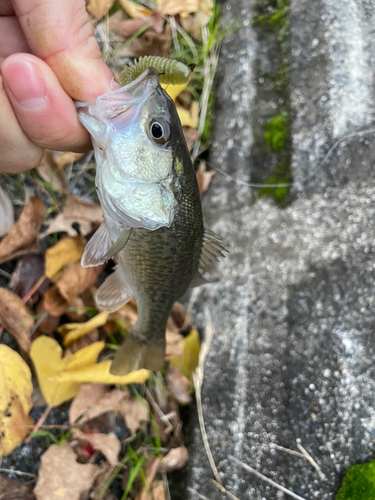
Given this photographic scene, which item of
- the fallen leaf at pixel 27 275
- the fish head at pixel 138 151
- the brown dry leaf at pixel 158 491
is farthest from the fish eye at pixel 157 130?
the brown dry leaf at pixel 158 491

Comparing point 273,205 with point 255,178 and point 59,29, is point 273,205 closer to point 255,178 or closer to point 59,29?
point 255,178

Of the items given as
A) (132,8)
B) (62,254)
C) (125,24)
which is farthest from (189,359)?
(132,8)

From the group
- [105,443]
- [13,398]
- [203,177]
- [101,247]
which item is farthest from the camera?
[203,177]

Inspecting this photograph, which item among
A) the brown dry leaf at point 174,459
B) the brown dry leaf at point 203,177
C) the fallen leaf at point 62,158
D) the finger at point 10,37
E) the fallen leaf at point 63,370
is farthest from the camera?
the brown dry leaf at point 203,177

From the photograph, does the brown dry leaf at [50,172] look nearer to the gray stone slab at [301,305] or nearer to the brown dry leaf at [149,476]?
the gray stone slab at [301,305]

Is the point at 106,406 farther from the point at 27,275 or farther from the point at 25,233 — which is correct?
the point at 25,233

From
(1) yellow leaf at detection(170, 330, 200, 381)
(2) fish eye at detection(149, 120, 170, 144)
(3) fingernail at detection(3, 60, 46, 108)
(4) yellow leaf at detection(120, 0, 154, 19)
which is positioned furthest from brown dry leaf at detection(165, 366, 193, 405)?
(4) yellow leaf at detection(120, 0, 154, 19)
